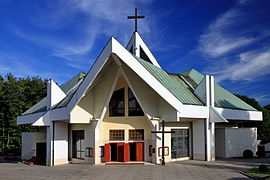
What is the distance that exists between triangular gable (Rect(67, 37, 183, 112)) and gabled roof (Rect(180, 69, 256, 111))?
6.18m

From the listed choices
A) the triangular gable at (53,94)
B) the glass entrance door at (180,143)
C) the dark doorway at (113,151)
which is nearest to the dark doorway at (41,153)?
the triangular gable at (53,94)

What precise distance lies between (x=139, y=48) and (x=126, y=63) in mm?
9133

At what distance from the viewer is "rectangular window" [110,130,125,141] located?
2143 cm

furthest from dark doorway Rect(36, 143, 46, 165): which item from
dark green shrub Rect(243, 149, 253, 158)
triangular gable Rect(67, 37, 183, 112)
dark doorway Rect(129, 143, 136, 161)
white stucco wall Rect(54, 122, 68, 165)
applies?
dark green shrub Rect(243, 149, 253, 158)

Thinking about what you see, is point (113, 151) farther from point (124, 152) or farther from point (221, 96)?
point (221, 96)

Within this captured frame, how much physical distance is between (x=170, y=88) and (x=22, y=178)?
11532mm

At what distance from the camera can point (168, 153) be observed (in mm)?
20922

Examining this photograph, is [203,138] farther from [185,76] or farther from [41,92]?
[41,92]

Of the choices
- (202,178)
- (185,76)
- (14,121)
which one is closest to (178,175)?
(202,178)

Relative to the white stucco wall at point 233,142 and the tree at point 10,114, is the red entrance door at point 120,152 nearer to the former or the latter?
the white stucco wall at point 233,142

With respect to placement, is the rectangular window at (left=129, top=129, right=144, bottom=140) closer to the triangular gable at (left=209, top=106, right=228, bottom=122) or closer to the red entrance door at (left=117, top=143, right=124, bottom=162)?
the red entrance door at (left=117, top=143, right=124, bottom=162)

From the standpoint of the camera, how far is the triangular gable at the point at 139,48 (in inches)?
1045

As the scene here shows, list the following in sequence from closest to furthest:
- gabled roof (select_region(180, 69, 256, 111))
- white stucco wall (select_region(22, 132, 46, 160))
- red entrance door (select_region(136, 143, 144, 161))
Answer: red entrance door (select_region(136, 143, 144, 161))
gabled roof (select_region(180, 69, 256, 111))
white stucco wall (select_region(22, 132, 46, 160))

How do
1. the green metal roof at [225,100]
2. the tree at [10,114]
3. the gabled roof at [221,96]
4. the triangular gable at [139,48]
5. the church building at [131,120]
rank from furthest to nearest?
the tree at [10,114], the triangular gable at [139,48], the gabled roof at [221,96], the green metal roof at [225,100], the church building at [131,120]
